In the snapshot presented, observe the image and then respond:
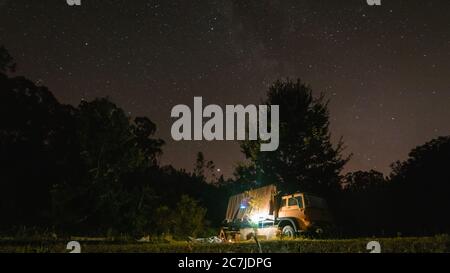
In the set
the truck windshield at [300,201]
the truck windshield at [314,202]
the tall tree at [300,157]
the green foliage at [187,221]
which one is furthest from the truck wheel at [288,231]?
the tall tree at [300,157]

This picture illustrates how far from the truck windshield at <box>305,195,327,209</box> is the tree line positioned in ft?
18.5

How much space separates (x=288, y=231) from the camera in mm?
17766

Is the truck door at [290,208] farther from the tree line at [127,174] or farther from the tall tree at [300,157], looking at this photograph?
the tall tree at [300,157]

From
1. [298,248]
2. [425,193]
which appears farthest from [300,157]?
[298,248]

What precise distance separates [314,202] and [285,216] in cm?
127

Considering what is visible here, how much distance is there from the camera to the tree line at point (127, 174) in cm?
2142

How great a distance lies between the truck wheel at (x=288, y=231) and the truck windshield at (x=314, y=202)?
43.6 inches

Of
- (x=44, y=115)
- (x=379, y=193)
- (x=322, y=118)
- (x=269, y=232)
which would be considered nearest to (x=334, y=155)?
(x=322, y=118)

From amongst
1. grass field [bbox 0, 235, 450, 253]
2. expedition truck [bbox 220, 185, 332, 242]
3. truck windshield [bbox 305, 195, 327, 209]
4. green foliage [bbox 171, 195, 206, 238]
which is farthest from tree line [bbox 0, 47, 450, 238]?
grass field [bbox 0, 235, 450, 253]

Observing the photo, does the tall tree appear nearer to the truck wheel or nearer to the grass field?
the truck wheel

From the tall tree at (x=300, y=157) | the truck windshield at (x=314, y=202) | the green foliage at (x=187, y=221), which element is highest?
the tall tree at (x=300, y=157)

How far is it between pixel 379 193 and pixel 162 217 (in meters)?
23.9

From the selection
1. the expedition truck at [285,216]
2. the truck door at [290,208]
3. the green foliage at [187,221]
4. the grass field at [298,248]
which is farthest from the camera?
the green foliage at [187,221]
